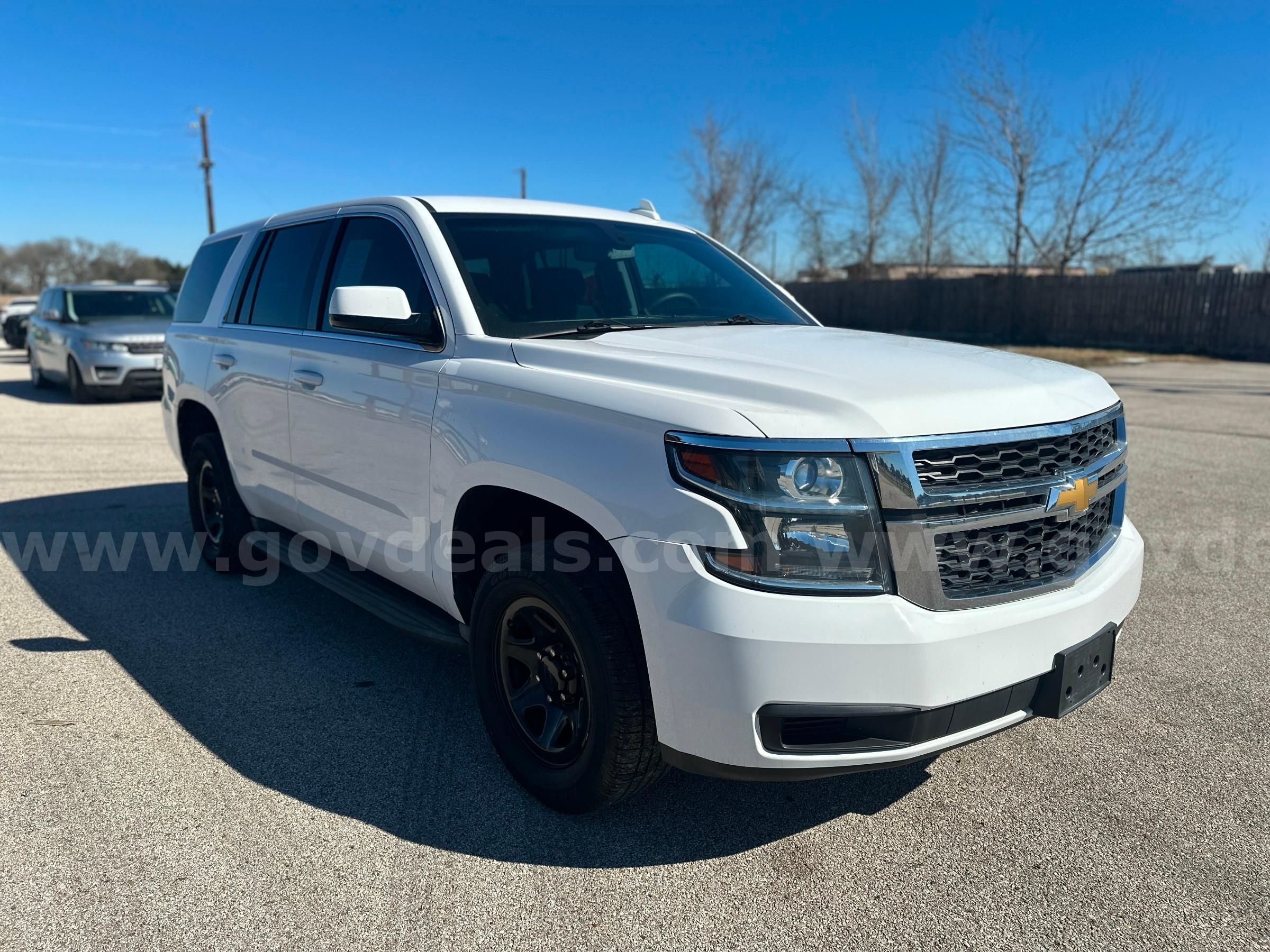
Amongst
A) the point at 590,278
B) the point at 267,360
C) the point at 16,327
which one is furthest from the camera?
the point at 16,327

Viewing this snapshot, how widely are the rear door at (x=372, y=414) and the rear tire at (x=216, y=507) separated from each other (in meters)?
1.04

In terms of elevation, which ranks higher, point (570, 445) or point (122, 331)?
point (570, 445)

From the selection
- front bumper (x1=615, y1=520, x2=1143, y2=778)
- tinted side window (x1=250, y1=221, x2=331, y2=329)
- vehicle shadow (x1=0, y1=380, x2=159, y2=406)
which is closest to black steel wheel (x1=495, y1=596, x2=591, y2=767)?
front bumper (x1=615, y1=520, x2=1143, y2=778)

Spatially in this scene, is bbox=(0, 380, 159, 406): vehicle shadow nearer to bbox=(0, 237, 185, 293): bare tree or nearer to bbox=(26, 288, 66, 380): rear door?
bbox=(26, 288, 66, 380): rear door

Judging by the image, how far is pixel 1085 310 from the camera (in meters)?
24.9

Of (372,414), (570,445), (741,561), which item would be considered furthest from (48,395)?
(741,561)

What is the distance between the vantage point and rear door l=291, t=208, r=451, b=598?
3363 millimetres

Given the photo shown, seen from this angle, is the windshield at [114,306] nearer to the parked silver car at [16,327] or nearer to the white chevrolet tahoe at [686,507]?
the parked silver car at [16,327]

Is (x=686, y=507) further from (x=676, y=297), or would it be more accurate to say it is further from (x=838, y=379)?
(x=676, y=297)

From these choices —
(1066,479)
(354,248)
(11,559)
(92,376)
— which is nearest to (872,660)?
(1066,479)

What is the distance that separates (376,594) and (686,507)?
76.4 inches

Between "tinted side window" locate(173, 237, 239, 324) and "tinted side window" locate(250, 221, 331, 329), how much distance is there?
66 cm

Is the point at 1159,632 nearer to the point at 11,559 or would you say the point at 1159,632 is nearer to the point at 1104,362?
the point at 11,559

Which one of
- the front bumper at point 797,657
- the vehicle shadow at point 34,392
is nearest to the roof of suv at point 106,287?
the vehicle shadow at point 34,392
